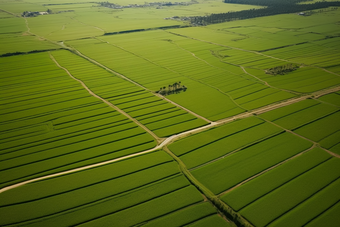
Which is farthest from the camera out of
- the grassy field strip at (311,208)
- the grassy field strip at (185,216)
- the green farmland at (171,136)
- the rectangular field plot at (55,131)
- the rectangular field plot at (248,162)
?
the rectangular field plot at (55,131)

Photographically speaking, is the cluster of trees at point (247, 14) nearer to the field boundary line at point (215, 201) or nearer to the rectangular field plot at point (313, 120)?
the rectangular field plot at point (313, 120)

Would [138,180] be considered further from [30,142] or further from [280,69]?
[280,69]

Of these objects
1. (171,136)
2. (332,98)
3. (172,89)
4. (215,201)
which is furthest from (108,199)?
(332,98)

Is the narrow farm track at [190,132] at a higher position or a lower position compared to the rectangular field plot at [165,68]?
lower

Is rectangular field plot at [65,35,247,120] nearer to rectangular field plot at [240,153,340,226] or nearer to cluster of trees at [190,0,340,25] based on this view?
rectangular field plot at [240,153,340,226]

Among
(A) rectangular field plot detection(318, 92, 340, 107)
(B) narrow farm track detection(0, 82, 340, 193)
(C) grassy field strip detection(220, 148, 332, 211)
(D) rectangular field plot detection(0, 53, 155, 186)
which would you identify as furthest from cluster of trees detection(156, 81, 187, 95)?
(A) rectangular field plot detection(318, 92, 340, 107)

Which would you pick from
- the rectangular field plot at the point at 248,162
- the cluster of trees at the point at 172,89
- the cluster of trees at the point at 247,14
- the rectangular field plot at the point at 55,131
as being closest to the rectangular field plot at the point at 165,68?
the cluster of trees at the point at 172,89
